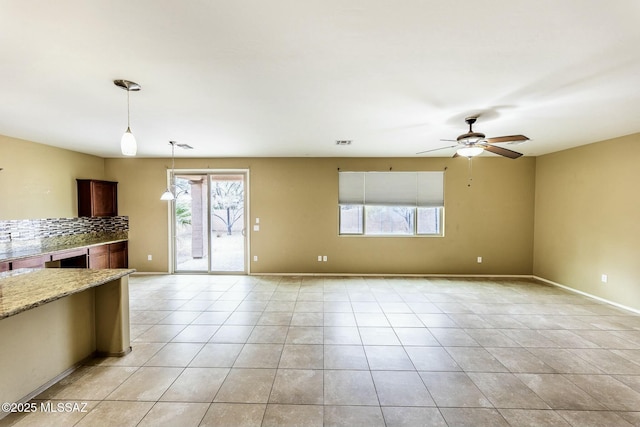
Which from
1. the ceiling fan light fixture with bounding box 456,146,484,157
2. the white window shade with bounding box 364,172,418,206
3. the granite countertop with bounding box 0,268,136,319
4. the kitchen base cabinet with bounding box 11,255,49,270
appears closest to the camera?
the granite countertop with bounding box 0,268,136,319

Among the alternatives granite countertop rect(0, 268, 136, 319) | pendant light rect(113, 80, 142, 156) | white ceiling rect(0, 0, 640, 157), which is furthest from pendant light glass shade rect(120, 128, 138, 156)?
granite countertop rect(0, 268, 136, 319)

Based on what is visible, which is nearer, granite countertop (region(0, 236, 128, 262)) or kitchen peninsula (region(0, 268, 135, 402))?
kitchen peninsula (region(0, 268, 135, 402))

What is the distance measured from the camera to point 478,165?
5777mm

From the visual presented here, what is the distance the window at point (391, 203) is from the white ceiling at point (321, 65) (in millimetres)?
2139

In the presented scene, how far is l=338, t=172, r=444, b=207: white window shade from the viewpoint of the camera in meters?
5.86

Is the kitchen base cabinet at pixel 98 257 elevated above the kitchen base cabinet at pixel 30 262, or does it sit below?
below

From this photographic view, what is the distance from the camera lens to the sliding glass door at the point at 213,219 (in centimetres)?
596

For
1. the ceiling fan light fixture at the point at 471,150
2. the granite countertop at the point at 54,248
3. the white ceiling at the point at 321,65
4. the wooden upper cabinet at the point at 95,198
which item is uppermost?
the white ceiling at the point at 321,65

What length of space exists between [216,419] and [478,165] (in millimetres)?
6242

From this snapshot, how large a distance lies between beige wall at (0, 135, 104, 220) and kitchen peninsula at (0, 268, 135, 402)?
272cm

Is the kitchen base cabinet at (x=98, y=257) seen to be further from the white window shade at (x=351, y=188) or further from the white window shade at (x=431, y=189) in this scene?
the white window shade at (x=431, y=189)

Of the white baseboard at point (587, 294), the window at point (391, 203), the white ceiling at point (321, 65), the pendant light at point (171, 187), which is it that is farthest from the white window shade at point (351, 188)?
the white baseboard at point (587, 294)

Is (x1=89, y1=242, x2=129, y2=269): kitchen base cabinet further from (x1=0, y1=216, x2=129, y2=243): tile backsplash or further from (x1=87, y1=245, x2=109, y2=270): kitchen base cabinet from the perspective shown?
(x1=0, y1=216, x2=129, y2=243): tile backsplash

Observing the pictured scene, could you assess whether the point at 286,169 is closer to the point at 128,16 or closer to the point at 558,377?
the point at 128,16
